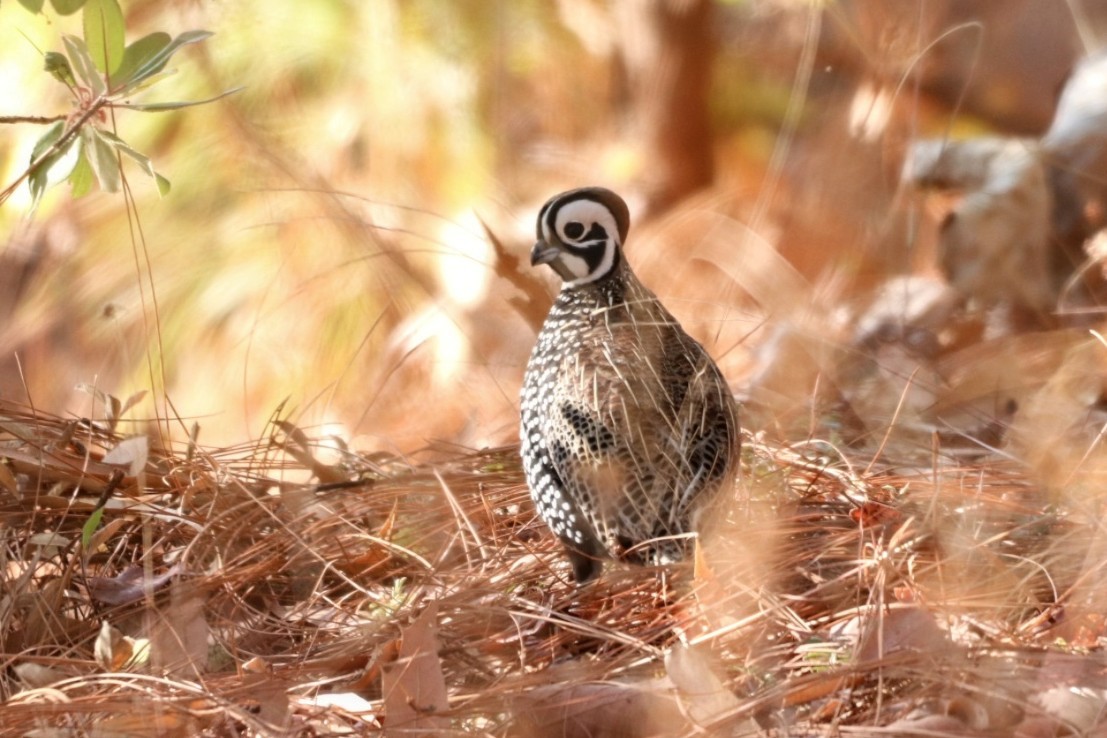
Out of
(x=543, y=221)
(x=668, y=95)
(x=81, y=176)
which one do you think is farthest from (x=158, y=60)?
(x=668, y=95)

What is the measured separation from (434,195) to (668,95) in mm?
1154

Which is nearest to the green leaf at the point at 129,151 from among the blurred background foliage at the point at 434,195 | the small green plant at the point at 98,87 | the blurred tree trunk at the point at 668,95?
the small green plant at the point at 98,87

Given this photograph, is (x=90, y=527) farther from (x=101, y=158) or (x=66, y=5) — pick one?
(x=66, y=5)

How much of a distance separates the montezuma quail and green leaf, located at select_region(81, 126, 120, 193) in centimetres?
89

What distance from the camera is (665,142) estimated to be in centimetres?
545

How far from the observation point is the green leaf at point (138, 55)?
2.17m

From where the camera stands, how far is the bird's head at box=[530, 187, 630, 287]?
105 inches

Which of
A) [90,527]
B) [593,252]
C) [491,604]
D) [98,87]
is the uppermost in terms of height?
[98,87]

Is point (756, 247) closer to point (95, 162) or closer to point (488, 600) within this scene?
point (488, 600)

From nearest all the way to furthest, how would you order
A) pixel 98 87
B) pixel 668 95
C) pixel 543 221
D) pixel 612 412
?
pixel 98 87 → pixel 612 412 → pixel 543 221 → pixel 668 95

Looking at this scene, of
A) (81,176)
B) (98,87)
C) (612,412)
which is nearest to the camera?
(98,87)

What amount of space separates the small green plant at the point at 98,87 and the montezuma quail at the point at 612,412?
0.86 meters

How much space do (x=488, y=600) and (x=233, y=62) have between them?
8.89 feet

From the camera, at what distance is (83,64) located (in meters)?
2.10
